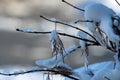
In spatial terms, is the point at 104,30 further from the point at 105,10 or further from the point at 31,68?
the point at 31,68

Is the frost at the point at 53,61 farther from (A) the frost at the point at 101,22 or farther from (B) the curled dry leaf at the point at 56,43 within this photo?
(A) the frost at the point at 101,22

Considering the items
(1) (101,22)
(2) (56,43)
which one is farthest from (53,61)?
(1) (101,22)

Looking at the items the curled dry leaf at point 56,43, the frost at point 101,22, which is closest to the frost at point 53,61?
the curled dry leaf at point 56,43

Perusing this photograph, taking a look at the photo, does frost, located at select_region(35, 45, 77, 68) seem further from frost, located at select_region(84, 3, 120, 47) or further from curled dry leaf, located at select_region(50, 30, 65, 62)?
frost, located at select_region(84, 3, 120, 47)

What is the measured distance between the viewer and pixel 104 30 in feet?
5.33

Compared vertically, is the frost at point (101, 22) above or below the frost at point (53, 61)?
above

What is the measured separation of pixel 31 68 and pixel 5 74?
0.34 ft

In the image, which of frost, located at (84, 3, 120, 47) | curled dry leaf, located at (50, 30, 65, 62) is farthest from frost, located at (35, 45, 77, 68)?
frost, located at (84, 3, 120, 47)

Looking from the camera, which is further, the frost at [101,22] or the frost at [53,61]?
the frost at [53,61]

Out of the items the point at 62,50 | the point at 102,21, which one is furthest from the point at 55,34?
the point at 102,21

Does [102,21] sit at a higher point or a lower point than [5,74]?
higher

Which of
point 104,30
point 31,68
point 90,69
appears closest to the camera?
point 104,30

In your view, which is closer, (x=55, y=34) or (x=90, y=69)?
(x=55, y=34)

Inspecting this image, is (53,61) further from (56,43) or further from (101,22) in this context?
(101,22)
